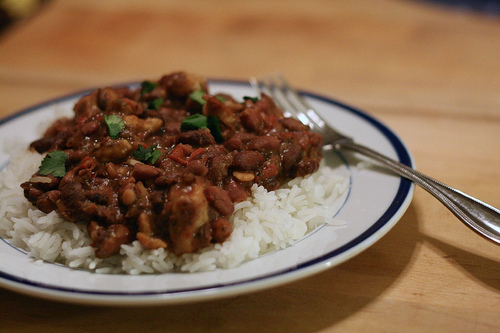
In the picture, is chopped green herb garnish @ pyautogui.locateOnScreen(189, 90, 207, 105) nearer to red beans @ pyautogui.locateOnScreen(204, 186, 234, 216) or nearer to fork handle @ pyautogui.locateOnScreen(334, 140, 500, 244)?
red beans @ pyautogui.locateOnScreen(204, 186, 234, 216)

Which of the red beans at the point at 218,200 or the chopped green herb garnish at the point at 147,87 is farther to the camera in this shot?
the chopped green herb garnish at the point at 147,87

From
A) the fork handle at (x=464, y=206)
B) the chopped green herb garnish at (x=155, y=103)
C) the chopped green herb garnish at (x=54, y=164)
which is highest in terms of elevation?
the chopped green herb garnish at (x=155, y=103)

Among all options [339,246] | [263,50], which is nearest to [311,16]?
[263,50]

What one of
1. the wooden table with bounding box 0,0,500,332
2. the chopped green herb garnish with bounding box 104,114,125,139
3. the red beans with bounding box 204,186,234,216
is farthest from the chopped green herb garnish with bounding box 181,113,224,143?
the wooden table with bounding box 0,0,500,332

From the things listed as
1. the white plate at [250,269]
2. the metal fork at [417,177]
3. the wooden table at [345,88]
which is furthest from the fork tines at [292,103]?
the wooden table at [345,88]

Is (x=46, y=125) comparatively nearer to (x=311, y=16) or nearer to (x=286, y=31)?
(x=286, y=31)

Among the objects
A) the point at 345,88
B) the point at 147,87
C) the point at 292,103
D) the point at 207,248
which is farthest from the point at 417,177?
the point at 345,88

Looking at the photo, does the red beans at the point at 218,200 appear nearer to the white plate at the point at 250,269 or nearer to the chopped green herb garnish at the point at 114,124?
the white plate at the point at 250,269
